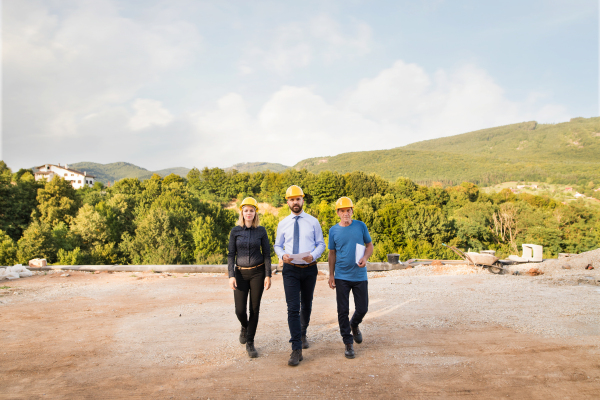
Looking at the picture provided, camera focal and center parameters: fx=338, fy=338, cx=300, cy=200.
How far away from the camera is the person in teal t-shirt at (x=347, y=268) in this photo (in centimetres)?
427

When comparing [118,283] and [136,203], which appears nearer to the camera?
[118,283]

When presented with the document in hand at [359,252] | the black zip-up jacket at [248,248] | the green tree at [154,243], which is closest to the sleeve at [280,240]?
the black zip-up jacket at [248,248]

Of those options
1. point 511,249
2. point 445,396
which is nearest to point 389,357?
point 445,396

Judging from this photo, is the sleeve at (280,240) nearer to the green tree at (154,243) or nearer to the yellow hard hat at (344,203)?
the yellow hard hat at (344,203)

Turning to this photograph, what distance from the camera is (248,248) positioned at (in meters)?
4.33

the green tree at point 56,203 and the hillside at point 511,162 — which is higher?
the hillside at point 511,162

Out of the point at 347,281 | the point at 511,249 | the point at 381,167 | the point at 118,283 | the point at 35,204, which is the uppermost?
the point at 381,167

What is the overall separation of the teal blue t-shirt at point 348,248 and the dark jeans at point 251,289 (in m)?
0.99

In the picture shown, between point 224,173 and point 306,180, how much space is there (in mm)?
25763

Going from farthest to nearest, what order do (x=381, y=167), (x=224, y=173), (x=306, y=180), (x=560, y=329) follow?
(x=381, y=167) → (x=224, y=173) → (x=306, y=180) → (x=560, y=329)

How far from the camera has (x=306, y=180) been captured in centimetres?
8156

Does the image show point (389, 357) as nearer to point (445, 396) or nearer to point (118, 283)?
point (445, 396)

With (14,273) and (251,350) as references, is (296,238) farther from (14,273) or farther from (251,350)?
(14,273)

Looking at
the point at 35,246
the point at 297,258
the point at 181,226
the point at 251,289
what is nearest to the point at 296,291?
the point at 297,258
